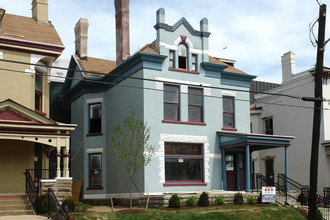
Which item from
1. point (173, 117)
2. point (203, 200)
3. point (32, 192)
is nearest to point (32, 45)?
point (32, 192)

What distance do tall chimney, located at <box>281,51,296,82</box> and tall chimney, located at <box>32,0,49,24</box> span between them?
59.5 feet

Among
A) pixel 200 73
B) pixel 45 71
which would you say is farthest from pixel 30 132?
pixel 200 73

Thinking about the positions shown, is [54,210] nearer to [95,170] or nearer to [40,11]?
[95,170]

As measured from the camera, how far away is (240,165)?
28578 mm

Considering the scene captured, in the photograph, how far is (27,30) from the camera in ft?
84.3

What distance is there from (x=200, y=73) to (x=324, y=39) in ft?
34.4

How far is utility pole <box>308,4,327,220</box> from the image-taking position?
16.7m

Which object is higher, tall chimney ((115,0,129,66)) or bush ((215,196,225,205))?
tall chimney ((115,0,129,66))

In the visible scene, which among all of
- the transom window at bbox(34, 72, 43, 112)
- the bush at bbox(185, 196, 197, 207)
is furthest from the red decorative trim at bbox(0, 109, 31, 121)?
the bush at bbox(185, 196, 197, 207)

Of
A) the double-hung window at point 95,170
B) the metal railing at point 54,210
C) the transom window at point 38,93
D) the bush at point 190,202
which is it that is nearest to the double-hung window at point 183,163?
the bush at point 190,202

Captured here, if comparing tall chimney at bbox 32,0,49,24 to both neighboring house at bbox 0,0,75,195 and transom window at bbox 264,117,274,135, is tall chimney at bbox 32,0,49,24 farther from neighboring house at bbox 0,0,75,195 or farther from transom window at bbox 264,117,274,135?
transom window at bbox 264,117,274,135

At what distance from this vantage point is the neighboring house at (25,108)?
21.8 metres

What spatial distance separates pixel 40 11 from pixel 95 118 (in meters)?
7.26

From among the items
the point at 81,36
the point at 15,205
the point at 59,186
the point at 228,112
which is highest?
the point at 81,36
